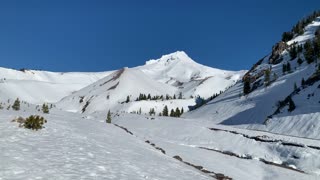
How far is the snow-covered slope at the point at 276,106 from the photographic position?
59.9 m

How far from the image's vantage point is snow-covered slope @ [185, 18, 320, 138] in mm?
59941

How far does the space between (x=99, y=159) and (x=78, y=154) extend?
1.14 m

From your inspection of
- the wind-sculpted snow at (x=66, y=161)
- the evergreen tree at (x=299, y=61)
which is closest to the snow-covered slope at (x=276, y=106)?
the evergreen tree at (x=299, y=61)

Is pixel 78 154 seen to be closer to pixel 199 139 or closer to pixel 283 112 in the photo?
pixel 199 139

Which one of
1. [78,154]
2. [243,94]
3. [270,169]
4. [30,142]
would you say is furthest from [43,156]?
[243,94]

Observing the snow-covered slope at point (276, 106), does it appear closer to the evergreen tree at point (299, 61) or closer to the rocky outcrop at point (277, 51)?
the evergreen tree at point (299, 61)

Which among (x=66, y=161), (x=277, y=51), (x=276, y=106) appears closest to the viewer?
(x=66, y=161)

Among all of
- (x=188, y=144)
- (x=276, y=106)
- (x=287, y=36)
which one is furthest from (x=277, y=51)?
(x=188, y=144)

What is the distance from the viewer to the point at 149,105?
7436 inches

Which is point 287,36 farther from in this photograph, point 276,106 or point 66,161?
point 66,161

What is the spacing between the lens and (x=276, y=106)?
273ft

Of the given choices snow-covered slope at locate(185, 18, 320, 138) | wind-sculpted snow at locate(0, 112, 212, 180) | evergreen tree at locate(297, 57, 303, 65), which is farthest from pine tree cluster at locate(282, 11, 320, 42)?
wind-sculpted snow at locate(0, 112, 212, 180)

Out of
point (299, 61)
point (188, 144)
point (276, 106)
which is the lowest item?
point (188, 144)

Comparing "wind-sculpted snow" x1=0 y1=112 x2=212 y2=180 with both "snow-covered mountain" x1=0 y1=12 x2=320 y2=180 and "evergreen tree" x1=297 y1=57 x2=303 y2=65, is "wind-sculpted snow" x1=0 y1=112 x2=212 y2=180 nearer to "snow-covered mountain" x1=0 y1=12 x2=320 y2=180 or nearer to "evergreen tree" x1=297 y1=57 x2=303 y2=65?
"snow-covered mountain" x1=0 y1=12 x2=320 y2=180
